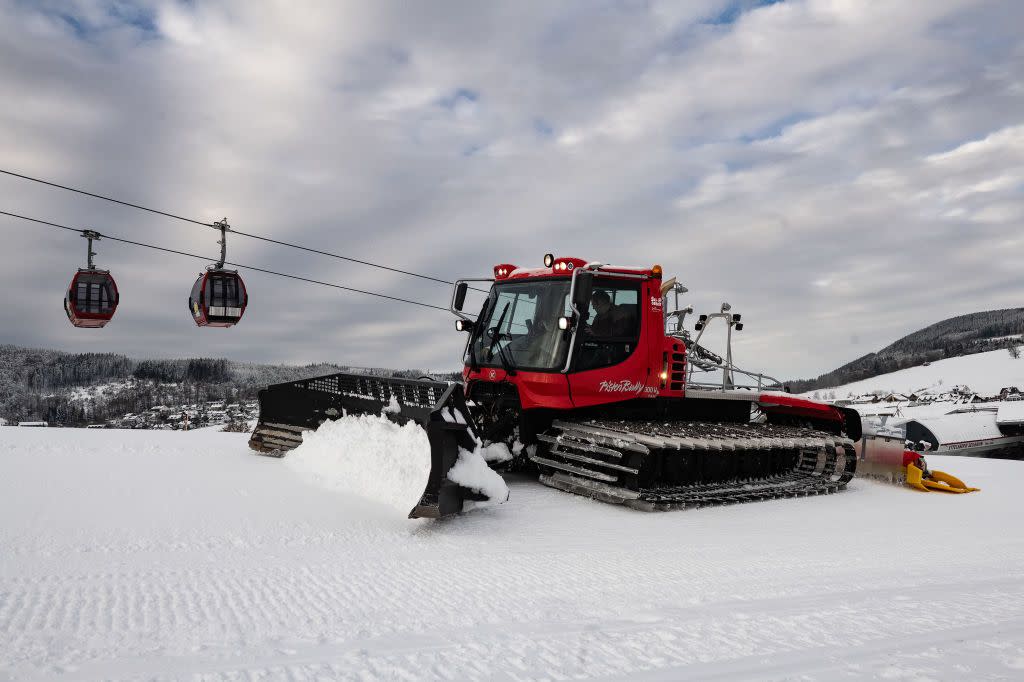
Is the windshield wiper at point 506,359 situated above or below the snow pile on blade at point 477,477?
above

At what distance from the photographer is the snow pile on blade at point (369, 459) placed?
518 cm

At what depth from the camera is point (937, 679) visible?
2.32 meters

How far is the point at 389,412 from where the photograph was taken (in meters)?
5.87

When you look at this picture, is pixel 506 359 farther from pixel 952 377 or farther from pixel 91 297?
pixel 952 377

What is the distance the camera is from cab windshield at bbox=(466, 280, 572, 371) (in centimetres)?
690

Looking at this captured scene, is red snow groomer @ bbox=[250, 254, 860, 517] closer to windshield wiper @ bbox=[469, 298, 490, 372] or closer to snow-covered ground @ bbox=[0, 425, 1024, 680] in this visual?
windshield wiper @ bbox=[469, 298, 490, 372]

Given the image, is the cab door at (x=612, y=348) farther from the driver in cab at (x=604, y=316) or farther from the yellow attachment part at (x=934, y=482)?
the yellow attachment part at (x=934, y=482)

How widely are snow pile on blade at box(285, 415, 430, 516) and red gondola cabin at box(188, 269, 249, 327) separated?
17.8ft

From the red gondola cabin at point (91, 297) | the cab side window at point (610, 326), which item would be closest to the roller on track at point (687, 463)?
the cab side window at point (610, 326)

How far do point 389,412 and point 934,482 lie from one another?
22.5 feet

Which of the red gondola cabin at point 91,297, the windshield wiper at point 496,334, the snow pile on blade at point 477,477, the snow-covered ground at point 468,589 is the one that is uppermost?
the red gondola cabin at point 91,297

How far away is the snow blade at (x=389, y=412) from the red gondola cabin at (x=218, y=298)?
14.1ft

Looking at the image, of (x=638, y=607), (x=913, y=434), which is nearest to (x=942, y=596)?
(x=638, y=607)

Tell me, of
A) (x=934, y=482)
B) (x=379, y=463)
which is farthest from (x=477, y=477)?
(x=934, y=482)
